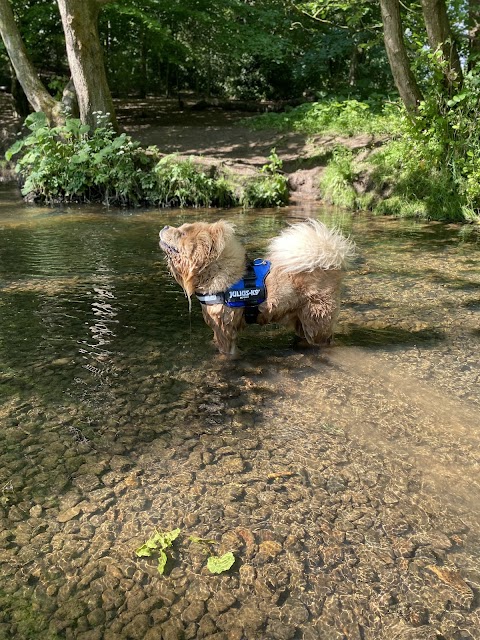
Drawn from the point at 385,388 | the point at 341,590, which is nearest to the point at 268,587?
the point at 341,590

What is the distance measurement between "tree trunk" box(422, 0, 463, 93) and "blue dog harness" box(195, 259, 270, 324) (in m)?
7.54

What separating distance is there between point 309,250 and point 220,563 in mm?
2624

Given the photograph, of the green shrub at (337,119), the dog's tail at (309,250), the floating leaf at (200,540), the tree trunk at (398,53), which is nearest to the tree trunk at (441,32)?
the tree trunk at (398,53)

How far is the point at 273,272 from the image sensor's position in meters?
4.36

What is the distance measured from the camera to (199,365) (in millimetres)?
4305

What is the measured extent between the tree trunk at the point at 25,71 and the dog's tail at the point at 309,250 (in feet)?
36.0

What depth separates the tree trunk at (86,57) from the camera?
11.7 meters

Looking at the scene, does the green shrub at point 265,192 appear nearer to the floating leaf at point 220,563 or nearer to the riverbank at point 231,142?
A: the riverbank at point 231,142

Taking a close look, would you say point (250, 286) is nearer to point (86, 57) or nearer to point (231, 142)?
point (86, 57)

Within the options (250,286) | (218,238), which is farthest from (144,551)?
(218,238)

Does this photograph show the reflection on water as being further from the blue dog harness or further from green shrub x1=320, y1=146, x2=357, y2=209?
green shrub x1=320, y1=146, x2=357, y2=209

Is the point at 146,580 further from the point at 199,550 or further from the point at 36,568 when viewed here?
the point at 36,568

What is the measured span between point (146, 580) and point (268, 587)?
55 centimetres

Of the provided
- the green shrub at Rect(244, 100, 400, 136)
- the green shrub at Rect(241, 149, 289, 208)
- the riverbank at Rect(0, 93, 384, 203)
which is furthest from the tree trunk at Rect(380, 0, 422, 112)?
the green shrub at Rect(241, 149, 289, 208)
